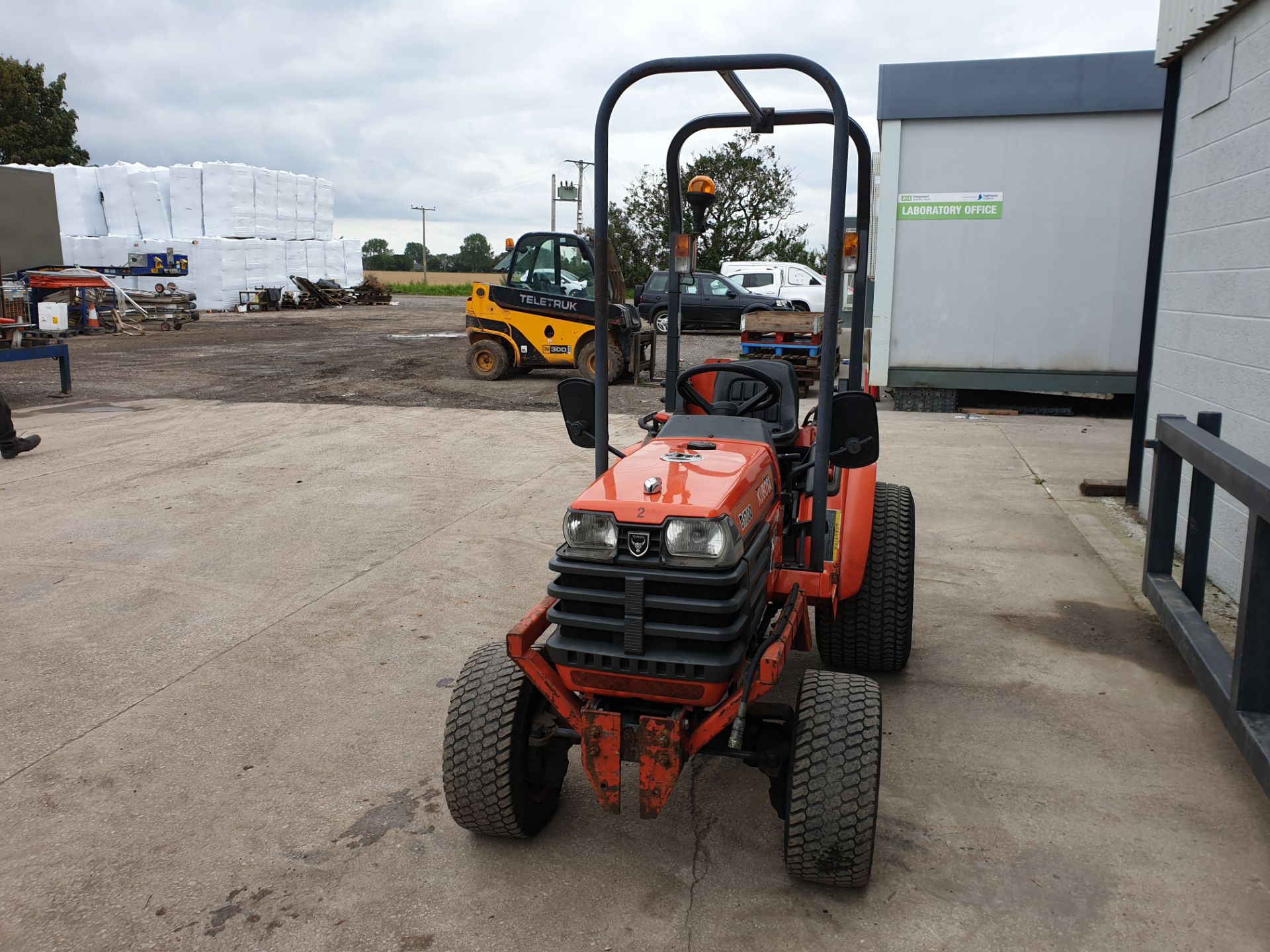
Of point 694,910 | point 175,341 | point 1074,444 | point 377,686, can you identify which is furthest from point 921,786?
point 175,341

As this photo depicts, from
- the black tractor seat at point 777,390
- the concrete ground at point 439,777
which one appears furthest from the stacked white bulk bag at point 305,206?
the black tractor seat at point 777,390

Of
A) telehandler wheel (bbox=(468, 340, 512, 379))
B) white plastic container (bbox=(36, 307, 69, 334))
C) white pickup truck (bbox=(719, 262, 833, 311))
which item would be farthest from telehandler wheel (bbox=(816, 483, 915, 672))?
white pickup truck (bbox=(719, 262, 833, 311))

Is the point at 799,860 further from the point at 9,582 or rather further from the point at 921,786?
the point at 9,582

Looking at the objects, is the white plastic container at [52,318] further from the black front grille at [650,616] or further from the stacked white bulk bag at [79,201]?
the stacked white bulk bag at [79,201]

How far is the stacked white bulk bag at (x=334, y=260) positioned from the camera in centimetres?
3338

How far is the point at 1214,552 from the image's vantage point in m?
5.26

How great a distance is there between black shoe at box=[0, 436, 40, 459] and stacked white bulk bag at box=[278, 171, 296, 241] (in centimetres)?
2456

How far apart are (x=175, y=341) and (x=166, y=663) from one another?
57.5ft

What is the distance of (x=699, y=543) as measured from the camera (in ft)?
8.55

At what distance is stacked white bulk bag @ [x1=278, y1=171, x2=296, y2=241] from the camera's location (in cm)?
3122

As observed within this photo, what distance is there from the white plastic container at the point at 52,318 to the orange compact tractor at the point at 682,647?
1123 centimetres

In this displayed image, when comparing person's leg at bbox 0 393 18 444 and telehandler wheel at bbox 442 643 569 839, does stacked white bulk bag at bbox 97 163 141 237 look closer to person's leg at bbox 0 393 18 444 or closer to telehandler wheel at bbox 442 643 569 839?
person's leg at bbox 0 393 18 444

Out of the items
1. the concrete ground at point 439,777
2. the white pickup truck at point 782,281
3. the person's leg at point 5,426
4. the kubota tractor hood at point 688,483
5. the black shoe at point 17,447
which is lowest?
the concrete ground at point 439,777

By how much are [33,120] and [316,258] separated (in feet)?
52.6
